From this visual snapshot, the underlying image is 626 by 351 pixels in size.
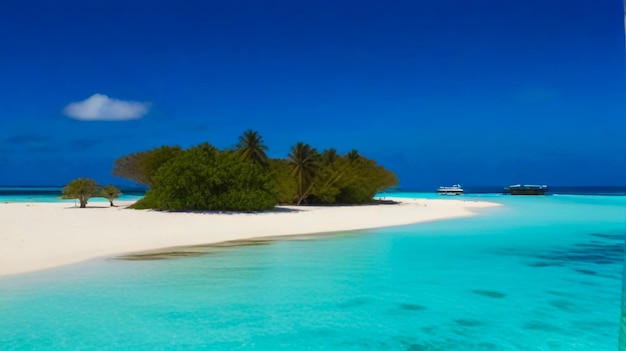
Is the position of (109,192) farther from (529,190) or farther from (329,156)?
(529,190)

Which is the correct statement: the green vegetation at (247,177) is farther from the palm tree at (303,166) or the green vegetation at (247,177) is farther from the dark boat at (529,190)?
the dark boat at (529,190)

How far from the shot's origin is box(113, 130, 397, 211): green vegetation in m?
36.9

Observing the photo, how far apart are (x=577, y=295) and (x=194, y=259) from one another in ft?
32.7

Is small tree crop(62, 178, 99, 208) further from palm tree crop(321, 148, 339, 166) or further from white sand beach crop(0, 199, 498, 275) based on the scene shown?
palm tree crop(321, 148, 339, 166)

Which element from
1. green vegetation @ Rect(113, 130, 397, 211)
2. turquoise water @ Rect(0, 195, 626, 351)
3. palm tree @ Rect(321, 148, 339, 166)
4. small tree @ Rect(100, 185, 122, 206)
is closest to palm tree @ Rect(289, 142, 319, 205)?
green vegetation @ Rect(113, 130, 397, 211)

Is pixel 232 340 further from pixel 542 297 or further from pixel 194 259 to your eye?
pixel 194 259

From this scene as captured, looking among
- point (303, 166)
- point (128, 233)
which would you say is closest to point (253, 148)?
point (303, 166)

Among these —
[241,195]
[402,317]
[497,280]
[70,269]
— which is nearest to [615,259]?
[497,280]

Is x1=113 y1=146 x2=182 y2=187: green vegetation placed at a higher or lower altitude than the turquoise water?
higher

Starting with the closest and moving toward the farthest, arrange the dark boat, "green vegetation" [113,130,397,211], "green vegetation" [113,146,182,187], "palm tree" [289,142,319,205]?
1. "green vegetation" [113,130,397,211]
2. "green vegetation" [113,146,182,187]
3. "palm tree" [289,142,319,205]
4. the dark boat

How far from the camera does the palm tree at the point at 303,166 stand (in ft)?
167

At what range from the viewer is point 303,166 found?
51.1 metres

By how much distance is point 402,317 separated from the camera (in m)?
9.93

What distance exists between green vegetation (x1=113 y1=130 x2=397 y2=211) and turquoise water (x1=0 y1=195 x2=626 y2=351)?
1880 cm
